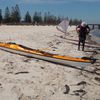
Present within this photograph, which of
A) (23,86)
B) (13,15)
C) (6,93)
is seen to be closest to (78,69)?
(23,86)

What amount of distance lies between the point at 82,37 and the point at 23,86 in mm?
8467

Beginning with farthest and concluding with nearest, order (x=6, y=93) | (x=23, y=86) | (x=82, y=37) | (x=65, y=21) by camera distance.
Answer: (x=65, y=21)
(x=82, y=37)
(x=23, y=86)
(x=6, y=93)

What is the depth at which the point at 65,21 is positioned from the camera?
22.5 meters

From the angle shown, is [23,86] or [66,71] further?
[66,71]

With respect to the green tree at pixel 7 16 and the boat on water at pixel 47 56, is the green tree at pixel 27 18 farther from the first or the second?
the boat on water at pixel 47 56

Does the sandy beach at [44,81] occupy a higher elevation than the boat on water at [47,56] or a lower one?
lower

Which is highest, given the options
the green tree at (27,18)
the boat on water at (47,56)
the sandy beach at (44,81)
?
the boat on water at (47,56)

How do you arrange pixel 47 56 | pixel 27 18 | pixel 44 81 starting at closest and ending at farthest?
pixel 44 81
pixel 47 56
pixel 27 18

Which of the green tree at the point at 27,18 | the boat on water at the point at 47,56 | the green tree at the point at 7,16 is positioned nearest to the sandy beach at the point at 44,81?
the boat on water at the point at 47,56

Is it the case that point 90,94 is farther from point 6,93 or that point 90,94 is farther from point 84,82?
point 6,93

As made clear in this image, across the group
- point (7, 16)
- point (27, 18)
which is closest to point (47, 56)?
point (7, 16)

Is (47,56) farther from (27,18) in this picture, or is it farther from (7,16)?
(27,18)

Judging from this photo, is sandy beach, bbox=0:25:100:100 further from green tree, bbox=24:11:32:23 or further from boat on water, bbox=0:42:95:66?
green tree, bbox=24:11:32:23

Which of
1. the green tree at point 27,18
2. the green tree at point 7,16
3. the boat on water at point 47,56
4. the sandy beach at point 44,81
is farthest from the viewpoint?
the green tree at point 27,18
